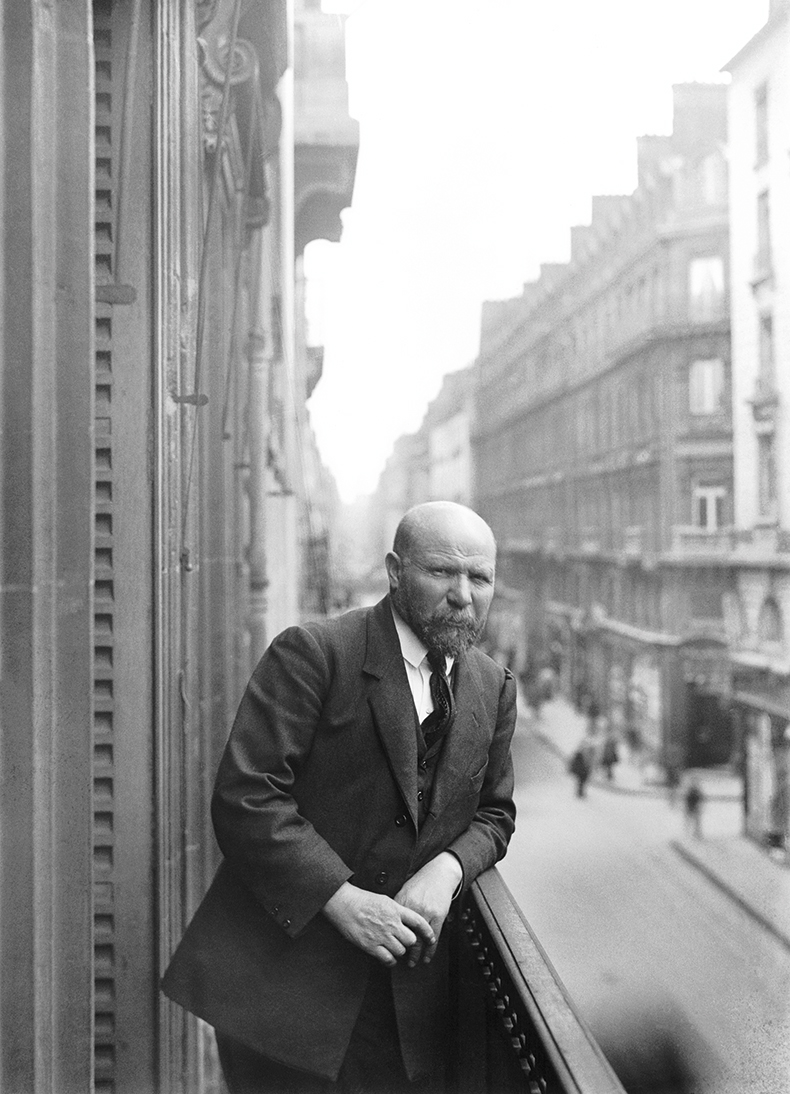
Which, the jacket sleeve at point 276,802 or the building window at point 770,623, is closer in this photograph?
the jacket sleeve at point 276,802

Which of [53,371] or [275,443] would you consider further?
[275,443]

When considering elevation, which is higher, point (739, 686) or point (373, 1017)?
point (739, 686)

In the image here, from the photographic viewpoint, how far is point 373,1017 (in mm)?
1559

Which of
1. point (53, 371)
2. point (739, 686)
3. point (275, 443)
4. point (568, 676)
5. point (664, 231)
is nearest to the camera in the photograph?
point (53, 371)

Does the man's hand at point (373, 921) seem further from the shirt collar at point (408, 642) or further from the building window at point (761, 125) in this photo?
→ the building window at point (761, 125)

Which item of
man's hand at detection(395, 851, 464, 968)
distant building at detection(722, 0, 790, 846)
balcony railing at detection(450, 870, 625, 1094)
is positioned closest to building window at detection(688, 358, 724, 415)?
distant building at detection(722, 0, 790, 846)

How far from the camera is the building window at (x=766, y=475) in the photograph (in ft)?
9.11

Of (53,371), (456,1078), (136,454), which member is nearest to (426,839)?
(456,1078)

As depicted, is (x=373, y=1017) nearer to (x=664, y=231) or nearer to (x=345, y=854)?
(x=345, y=854)

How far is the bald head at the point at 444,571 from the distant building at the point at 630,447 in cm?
185

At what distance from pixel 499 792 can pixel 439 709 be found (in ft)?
0.64

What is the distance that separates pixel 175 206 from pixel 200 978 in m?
1.49

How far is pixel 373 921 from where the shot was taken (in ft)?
4.53

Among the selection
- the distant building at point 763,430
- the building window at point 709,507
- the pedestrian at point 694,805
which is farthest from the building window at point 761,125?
the pedestrian at point 694,805
